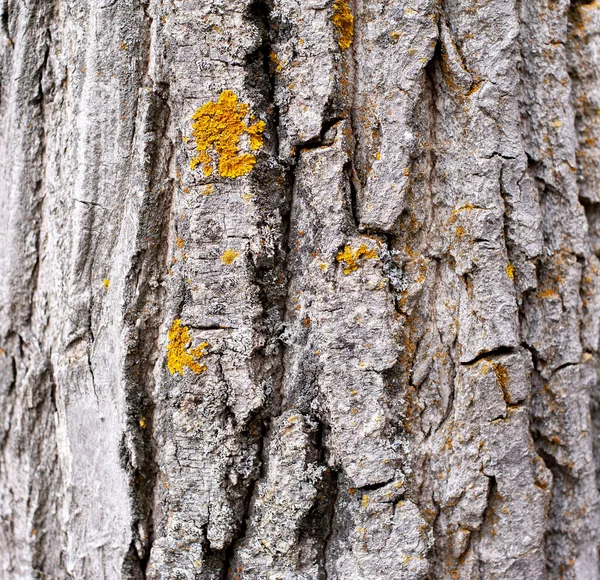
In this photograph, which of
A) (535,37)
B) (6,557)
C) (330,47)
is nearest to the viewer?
(330,47)

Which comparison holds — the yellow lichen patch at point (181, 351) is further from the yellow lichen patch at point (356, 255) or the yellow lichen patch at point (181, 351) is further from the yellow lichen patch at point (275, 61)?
the yellow lichen patch at point (275, 61)

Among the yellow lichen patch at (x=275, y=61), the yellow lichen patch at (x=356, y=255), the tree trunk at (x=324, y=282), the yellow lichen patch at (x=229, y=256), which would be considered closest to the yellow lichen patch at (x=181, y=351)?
the tree trunk at (x=324, y=282)

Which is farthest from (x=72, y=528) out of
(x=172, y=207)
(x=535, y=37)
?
(x=535, y=37)

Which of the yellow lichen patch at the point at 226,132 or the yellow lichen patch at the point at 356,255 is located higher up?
the yellow lichen patch at the point at 226,132

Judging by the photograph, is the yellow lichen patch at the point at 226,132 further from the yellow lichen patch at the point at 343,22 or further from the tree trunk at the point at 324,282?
the yellow lichen patch at the point at 343,22

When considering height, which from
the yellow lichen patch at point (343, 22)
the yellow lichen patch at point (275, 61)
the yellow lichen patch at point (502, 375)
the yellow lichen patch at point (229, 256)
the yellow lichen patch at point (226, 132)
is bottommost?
the yellow lichen patch at point (502, 375)

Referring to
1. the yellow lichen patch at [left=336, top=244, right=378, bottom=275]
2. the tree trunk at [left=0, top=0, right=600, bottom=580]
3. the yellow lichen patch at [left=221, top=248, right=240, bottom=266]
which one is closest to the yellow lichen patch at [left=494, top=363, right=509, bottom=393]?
the tree trunk at [left=0, top=0, right=600, bottom=580]

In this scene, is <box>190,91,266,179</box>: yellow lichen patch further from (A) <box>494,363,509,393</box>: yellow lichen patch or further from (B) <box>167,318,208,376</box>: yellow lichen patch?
(A) <box>494,363,509,393</box>: yellow lichen patch

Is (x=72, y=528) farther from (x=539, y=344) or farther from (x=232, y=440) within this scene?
(x=539, y=344)
